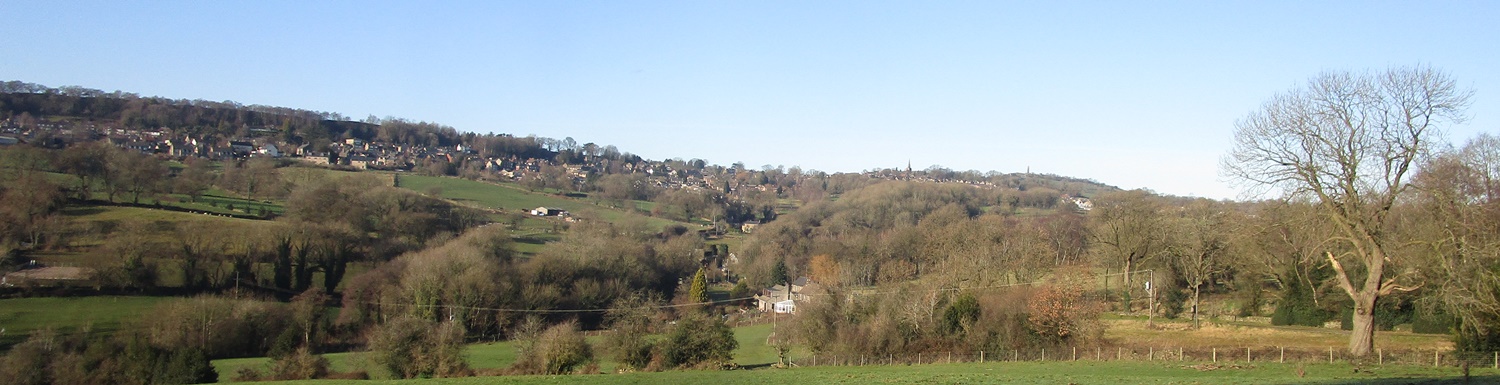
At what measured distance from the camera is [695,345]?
1148 inches

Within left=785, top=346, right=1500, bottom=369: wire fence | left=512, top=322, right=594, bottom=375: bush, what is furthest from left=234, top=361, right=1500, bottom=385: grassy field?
left=512, top=322, right=594, bottom=375: bush

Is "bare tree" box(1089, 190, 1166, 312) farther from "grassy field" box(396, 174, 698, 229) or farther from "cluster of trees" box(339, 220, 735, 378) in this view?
"grassy field" box(396, 174, 698, 229)

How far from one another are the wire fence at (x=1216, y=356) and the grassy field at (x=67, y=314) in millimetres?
29673

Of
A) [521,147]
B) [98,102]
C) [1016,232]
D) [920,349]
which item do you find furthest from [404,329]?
[521,147]

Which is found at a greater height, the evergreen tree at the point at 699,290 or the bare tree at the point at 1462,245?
the bare tree at the point at 1462,245

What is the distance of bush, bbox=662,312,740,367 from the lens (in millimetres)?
28969

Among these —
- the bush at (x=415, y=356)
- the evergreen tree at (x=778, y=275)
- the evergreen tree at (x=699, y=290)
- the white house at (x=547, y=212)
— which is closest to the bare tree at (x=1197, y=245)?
the evergreen tree at (x=699, y=290)

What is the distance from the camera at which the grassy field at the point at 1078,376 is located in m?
16.2

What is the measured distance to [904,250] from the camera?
69938mm

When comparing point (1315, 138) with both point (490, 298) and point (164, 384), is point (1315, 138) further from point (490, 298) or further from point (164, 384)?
point (490, 298)

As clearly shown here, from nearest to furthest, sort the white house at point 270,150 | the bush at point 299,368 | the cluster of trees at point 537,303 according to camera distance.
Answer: the bush at point 299,368 < the cluster of trees at point 537,303 < the white house at point 270,150

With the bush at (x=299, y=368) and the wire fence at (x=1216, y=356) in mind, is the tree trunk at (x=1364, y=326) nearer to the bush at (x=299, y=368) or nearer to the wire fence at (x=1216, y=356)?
the wire fence at (x=1216, y=356)

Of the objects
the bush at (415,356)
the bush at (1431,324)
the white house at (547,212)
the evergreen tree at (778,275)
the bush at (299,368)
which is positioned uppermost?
the bush at (1431,324)

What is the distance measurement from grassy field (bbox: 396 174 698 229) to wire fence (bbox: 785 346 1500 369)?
57.3 m
